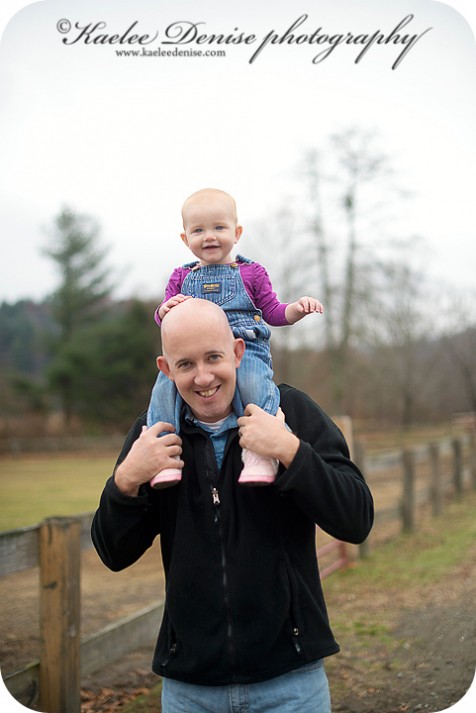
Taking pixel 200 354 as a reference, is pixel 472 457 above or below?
below

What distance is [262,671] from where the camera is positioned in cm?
164

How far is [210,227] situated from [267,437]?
0.61 m

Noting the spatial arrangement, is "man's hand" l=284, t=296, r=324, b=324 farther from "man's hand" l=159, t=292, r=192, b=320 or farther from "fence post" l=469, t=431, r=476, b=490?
"fence post" l=469, t=431, r=476, b=490

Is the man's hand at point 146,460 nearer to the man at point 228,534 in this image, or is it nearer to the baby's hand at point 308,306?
the man at point 228,534

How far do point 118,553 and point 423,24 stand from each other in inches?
79.6

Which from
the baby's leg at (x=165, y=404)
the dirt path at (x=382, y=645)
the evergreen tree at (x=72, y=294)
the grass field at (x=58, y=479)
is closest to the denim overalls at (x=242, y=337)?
the baby's leg at (x=165, y=404)

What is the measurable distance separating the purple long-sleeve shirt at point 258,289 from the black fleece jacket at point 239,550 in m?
0.33

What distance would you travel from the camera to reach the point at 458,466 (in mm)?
8531

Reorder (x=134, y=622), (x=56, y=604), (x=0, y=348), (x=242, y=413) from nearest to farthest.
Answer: (x=242, y=413), (x=56, y=604), (x=134, y=622), (x=0, y=348)

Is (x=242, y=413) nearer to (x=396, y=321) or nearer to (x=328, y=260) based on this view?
(x=328, y=260)

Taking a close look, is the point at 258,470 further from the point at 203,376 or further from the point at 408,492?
the point at 408,492

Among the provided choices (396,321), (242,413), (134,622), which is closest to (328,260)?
(134,622)

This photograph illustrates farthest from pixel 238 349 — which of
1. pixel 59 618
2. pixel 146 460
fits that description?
pixel 59 618

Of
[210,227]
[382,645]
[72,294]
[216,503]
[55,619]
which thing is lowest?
[382,645]
